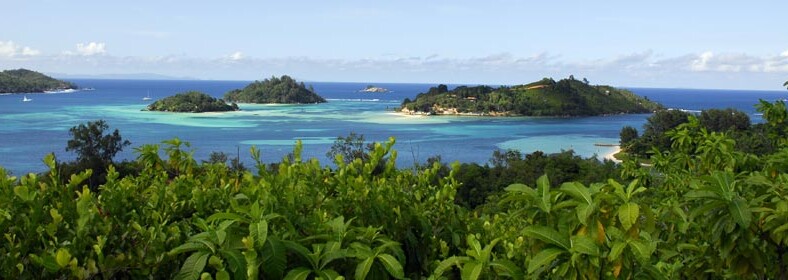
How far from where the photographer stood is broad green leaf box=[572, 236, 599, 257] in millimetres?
1729

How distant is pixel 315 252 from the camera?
6.16ft

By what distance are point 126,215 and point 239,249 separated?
2.72ft

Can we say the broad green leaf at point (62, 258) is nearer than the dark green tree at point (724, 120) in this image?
Yes

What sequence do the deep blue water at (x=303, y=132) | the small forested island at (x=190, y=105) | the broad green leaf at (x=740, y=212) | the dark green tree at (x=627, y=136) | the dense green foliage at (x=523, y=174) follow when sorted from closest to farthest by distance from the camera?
the broad green leaf at (x=740, y=212)
the dense green foliage at (x=523, y=174)
the deep blue water at (x=303, y=132)
the dark green tree at (x=627, y=136)
the small forested island at (x=190, y=105)

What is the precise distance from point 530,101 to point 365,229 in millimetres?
123575

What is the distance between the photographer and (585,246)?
1.74 m

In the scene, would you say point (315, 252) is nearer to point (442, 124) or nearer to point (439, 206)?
point (439, 206)

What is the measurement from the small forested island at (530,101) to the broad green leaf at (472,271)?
118054mm

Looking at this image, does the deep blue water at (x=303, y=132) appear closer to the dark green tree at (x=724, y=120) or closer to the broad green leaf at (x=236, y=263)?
the dark green tree at (x=724, y=120)

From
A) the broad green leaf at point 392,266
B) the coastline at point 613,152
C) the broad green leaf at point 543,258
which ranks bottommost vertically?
the coastline at point 613,152

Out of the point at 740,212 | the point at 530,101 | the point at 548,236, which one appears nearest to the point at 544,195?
the point at 548,236

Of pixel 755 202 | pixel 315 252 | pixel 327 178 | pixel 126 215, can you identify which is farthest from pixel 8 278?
pixel 755 202

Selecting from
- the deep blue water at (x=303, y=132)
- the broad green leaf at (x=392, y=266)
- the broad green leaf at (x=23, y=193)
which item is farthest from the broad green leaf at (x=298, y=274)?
the deep blue water at (x=303, y=132)

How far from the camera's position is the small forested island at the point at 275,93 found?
156m
